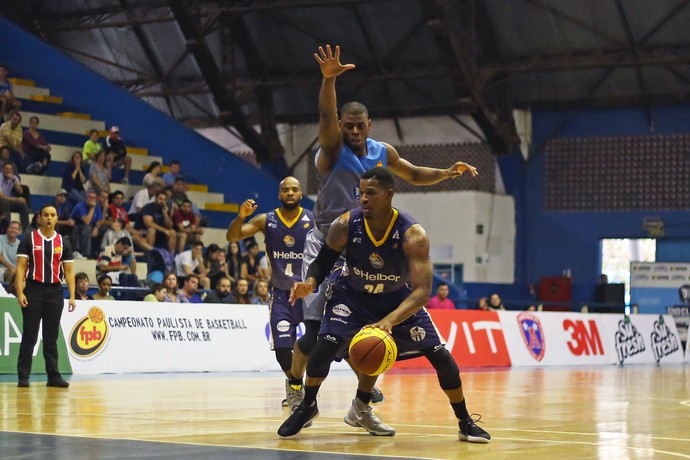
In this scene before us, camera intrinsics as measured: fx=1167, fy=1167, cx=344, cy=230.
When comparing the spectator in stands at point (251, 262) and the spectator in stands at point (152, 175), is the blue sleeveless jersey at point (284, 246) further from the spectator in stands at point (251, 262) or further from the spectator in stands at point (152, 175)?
the spectator in stands at point (152, 175)

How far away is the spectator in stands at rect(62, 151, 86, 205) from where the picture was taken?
24723 mm

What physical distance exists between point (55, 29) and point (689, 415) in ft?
90.0

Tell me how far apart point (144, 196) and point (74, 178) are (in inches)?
70.7

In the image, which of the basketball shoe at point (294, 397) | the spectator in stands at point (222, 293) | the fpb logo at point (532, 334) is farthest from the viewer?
the fpb logo at point (532, 334)

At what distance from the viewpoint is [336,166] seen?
956 cm

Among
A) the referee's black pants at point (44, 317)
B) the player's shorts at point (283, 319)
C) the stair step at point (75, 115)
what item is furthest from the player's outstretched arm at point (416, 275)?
the stair step at point (75, 115)

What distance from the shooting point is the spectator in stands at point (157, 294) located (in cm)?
1990

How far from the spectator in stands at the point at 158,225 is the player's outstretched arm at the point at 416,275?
1664 cm

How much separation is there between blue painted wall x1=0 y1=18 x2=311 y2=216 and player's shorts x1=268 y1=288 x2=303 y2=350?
20.0 metres

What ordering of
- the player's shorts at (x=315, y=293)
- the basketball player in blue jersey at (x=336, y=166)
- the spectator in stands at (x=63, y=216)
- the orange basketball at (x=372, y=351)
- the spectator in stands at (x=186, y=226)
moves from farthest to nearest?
1. the spectator in stands at (x=186, y=226)
2. the spectator in stands at (x=63, y=216)
3. the player's shorts at (x=315, y=293)
4. the basketball player in blue jersey at (x=336, y=166)
5. the orange basketball at (x=372, y=351)

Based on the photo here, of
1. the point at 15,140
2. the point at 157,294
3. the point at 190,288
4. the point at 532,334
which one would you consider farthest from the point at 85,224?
the point at 532,334

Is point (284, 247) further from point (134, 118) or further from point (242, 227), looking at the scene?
point (134, 118)

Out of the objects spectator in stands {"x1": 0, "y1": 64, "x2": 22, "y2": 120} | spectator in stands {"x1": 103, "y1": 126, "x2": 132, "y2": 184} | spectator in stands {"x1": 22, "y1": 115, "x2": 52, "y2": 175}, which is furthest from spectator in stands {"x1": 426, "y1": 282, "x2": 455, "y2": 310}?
spectator in stands {"x1": 0, "y1": 64, "x2": 22, "y2": 120}

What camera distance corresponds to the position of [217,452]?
763 cm
